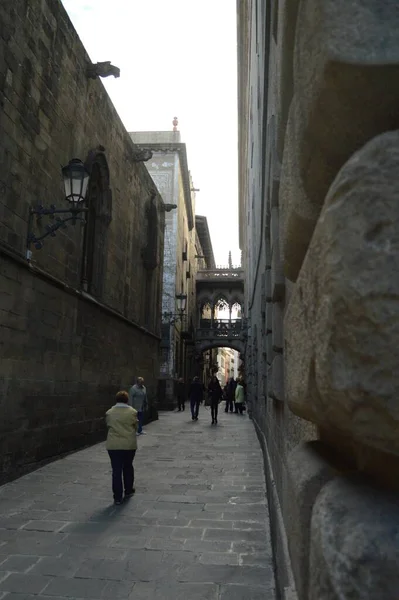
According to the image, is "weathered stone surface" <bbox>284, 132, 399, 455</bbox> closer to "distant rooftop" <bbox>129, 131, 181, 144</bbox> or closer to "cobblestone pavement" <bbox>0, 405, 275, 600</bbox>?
"cobblestone pavement" <bbox>0, 405, 275, 600</bbox>

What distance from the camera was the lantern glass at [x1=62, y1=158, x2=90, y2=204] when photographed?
22.5 feet

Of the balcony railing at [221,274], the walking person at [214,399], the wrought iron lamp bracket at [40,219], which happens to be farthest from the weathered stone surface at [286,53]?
the balcony railing at [221,274]

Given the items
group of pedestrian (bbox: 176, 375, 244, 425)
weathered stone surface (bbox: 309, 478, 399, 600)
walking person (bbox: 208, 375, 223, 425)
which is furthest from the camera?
group of pedestrian (bbox: 176, 375, 244, 425)

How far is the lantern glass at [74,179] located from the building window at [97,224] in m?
3.08

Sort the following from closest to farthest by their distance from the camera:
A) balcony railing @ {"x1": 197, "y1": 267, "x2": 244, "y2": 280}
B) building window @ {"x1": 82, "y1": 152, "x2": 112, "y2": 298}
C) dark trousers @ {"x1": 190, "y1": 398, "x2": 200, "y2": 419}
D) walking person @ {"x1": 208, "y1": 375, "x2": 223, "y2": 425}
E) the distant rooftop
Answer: building window @ {"x1": 82, "y1": 152, "x2": 112, "y2": 298}
walking person @ {"x1": 208, "y1": 375, "x2": 223, "y2": 425}
dark trousers @ {"x1": 190, "y1": 398, "x2": 200, "y2": 419}
the distant rooftop
balcony railing @ {"x1": 197, "y1": 267, "x2": 244, "y2": 280}

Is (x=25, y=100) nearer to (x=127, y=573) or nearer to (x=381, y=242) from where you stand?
(x=127, y=573)

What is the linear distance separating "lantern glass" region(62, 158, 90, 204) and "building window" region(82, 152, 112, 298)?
3.08m

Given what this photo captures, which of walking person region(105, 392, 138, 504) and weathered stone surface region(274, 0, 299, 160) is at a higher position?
weathered stone surface region(274, 0, 299, 160)

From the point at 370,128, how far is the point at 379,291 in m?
0.33

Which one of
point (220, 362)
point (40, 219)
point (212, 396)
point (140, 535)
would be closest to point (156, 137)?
point (212, 396)

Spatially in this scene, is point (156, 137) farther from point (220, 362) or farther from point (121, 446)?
point (220, 362)

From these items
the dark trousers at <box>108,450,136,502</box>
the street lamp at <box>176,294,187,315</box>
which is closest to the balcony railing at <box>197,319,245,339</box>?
the street lamp at <box>176,294,187,315</box>

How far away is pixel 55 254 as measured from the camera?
7977 mm

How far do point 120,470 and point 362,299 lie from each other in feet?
16.3
